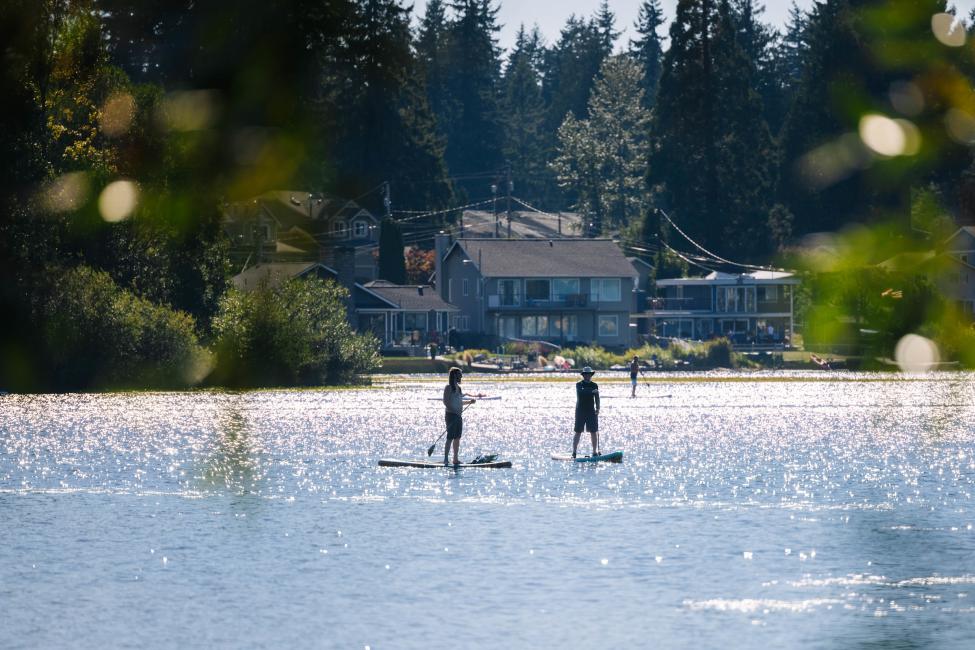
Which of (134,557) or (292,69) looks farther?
(292,69)

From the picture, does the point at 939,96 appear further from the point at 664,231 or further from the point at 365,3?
the point at 365,3

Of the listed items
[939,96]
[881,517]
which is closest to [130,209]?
[881,517]

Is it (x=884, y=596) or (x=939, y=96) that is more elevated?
(x=939, y=96)

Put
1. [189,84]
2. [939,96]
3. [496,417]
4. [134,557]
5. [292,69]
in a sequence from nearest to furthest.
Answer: [134,557] → [496,417] → [189,84] → [292,69] → [939,96]

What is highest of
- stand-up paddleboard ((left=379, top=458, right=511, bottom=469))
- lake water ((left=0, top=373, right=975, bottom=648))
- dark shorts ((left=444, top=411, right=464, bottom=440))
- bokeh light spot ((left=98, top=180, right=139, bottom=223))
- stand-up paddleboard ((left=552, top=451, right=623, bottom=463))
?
bokeh light spot ((left=98, top=180, right=139, bottom=223))

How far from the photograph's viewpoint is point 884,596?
2377cm

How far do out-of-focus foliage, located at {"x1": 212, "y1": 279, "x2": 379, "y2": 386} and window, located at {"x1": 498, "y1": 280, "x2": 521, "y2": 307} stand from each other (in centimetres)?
4421

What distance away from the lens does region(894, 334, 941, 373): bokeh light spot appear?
112688 millimetres

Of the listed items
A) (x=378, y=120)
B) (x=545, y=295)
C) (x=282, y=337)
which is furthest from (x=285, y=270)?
(x=282, y=337)

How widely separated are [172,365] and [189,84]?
32374 millimetres

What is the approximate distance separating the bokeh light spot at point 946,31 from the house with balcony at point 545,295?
34.5 m

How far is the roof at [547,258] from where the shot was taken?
Answer: 443 ft

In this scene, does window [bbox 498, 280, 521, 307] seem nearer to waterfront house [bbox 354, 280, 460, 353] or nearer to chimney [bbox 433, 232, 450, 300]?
waterfront house [bbox 354, 280, 460, 353]

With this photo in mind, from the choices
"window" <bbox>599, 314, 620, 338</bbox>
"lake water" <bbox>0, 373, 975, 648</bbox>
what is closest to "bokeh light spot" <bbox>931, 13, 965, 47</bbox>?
"window" <bbox>599, 314, 620, 338</bbox>
